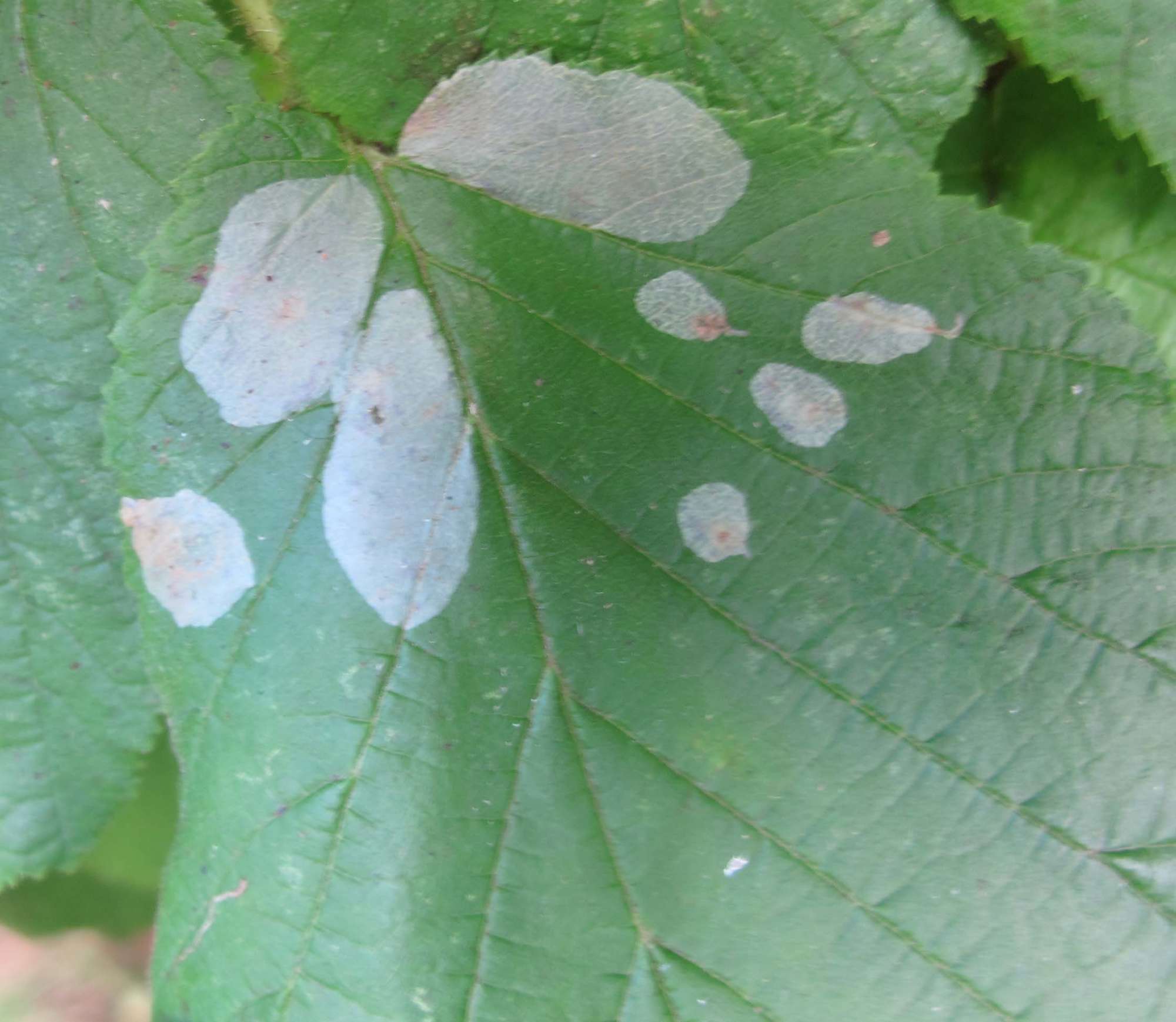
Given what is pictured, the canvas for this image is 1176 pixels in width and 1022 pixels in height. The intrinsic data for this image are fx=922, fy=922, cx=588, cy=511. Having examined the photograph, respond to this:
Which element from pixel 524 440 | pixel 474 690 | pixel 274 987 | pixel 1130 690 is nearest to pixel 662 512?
pixel 524 440

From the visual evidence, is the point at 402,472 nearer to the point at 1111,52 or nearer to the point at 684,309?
the point at 684,309

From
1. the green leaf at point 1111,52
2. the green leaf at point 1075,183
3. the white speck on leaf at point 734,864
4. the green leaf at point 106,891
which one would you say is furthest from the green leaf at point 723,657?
the green leaf at point 106,891

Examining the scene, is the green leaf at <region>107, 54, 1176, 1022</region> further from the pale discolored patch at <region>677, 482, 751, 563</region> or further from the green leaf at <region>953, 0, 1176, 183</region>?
the green leaf at <region>953, 0, 1176, 183</region>

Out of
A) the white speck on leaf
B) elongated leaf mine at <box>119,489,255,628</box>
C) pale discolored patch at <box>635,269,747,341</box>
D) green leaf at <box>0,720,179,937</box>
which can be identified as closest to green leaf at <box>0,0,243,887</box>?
elongated leaf mine at <box>119,489,255,628</box>

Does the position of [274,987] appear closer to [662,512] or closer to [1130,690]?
[662,512]

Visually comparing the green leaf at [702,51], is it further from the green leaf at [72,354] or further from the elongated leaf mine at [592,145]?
the green leaf at [72,354]
